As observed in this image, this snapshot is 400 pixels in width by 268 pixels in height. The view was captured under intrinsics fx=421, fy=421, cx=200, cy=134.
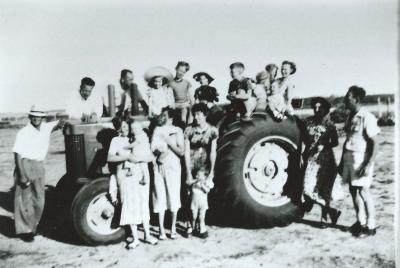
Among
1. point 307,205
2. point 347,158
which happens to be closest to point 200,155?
point 307,205

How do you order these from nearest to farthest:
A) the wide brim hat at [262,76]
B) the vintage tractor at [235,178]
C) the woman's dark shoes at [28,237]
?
1. the vintage tractor at [235,178]
2. the woman's dark shoes at [28,237]
3. the wide brim hat at [262,76]

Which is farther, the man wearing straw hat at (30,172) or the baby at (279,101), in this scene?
the baby at (279,101)

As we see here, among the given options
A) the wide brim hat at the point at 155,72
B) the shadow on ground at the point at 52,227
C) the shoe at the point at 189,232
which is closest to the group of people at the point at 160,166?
the shoe at the point at 189,232

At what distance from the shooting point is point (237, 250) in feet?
15.4

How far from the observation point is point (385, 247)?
468 centimetres

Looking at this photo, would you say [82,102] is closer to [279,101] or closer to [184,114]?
[184,114]

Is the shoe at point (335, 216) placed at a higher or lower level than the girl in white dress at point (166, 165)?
lower

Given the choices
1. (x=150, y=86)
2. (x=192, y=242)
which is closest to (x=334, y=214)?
(x=192, y=242)

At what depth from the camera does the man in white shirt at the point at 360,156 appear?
4.89 metres

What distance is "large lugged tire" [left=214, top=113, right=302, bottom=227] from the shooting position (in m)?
5.11

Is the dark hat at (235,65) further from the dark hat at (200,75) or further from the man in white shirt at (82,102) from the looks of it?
the man in white shirt at (82,102)

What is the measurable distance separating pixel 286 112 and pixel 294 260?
1.90 meters

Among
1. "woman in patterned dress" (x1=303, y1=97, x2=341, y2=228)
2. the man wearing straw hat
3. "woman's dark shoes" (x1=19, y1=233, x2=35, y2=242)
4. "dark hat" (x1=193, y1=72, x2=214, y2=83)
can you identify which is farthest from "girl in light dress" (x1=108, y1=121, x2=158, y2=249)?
"woman in patterned dress" (x1=303, y1=97, x2=341, y2=228)

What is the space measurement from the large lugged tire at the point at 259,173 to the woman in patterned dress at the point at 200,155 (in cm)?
24
